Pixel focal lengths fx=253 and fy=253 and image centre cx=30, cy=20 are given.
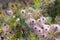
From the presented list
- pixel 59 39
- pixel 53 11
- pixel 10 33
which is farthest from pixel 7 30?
pixel 53 11

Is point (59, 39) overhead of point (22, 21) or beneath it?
beneath

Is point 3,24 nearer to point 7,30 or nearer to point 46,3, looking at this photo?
point 7,30

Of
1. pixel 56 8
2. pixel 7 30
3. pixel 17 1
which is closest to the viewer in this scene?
pixel 7 30

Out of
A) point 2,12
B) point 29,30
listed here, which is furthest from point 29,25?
point 2,12

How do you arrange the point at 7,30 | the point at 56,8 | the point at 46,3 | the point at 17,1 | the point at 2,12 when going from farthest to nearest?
the point at 17,1 < the point at 46,3 < the point at 56,8 < the point at 2,12 < the point at 7,30

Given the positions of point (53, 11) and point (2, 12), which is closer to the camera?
point (2, 12)

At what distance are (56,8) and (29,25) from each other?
86 centimetres

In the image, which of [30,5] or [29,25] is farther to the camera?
[30,5]

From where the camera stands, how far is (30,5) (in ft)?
11.8

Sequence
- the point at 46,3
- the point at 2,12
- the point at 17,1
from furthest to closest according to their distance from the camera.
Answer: the point at 17,1 → the point at 46,3 → the point at 2,12

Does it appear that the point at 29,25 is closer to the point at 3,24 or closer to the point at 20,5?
the point at 3,24

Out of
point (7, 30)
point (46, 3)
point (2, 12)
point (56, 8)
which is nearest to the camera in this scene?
point (7, 30)

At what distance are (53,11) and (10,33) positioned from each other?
96 cm

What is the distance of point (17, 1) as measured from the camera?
3902 mm
